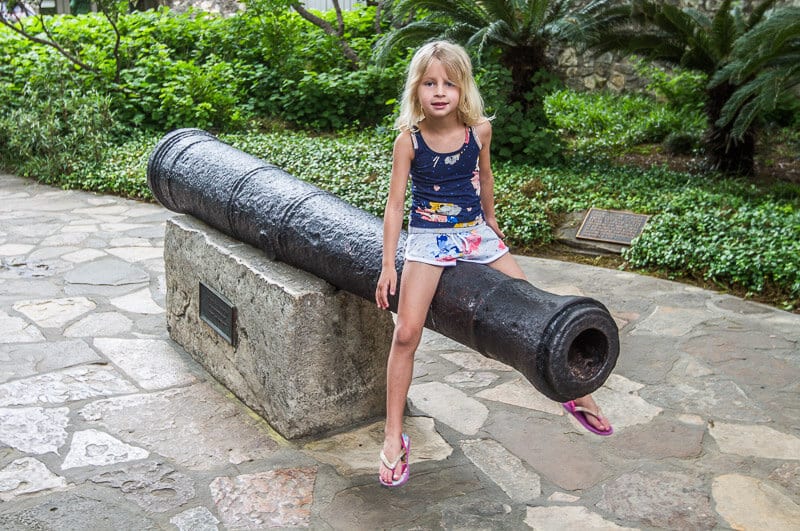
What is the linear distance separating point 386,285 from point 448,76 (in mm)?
690

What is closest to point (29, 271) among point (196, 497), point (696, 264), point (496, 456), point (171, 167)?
point (171, 167)

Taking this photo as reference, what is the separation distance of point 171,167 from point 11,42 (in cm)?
748

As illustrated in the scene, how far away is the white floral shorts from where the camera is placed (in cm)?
294

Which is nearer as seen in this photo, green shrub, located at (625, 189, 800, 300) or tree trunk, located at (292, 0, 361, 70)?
green shrub, located at (625, 189, 800, 300)

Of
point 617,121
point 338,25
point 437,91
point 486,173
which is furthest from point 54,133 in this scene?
point 437,91

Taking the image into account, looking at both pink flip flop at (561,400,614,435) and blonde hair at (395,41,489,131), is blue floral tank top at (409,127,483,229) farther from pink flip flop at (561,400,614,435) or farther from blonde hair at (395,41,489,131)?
pink flip flop at (561,400,614,435)

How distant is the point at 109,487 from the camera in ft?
10.3

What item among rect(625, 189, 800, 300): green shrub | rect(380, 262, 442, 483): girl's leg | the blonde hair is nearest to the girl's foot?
rect(380, 262, 442, 483): girl's leg

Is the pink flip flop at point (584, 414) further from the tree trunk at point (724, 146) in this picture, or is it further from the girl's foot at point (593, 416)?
the tree trunk at point (724, 146)

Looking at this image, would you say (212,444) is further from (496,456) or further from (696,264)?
(696,264)

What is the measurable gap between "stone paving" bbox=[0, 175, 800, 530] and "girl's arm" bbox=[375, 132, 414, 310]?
737 millimetres

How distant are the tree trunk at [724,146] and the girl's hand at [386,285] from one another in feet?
17.0

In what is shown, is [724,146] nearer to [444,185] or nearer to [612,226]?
[612,226]

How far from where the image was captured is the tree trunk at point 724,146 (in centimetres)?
740
